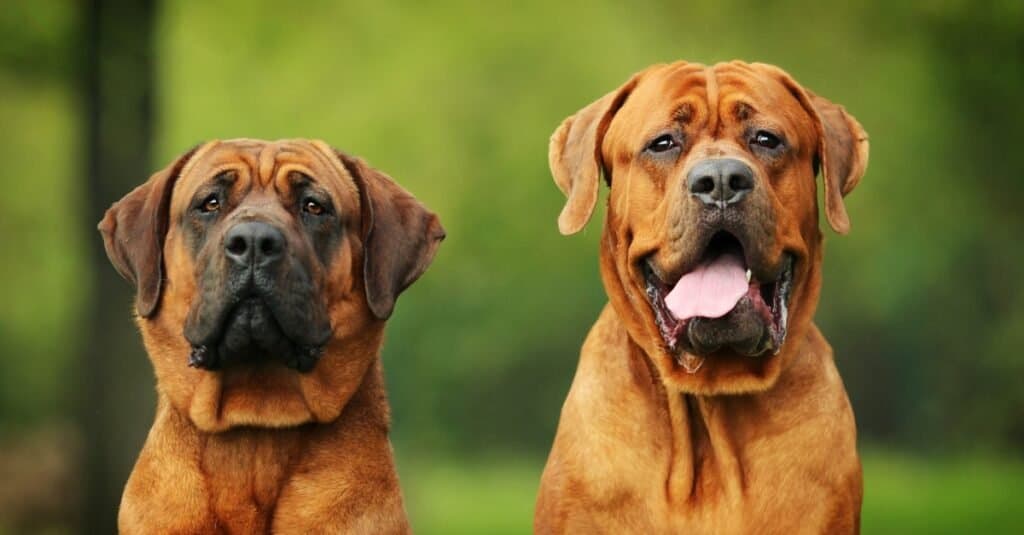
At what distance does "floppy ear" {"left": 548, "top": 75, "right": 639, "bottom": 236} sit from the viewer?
593cm

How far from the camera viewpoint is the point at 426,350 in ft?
43.9

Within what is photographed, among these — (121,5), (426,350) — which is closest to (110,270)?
(121,5)

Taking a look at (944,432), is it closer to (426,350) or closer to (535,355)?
(535,355)

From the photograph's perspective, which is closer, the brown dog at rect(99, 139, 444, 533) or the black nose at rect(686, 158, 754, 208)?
the black nose at rect(686, 158, 754, 208)

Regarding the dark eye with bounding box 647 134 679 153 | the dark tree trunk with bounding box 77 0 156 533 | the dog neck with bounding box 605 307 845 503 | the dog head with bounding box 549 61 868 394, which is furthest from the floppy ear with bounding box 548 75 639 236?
the dark tree trunk with bounding box 77 0 156 533

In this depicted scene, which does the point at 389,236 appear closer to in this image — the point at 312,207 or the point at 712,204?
the point at 312,207

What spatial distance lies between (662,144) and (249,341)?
1607 mm

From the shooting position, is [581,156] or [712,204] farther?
[581,156]

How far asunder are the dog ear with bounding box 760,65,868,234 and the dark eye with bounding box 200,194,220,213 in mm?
2088

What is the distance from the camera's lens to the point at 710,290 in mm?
5566

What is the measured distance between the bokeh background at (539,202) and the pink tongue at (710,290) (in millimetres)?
6660

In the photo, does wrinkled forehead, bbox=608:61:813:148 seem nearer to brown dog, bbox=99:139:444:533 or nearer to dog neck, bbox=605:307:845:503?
dog neck, bbox=605:307:845:503

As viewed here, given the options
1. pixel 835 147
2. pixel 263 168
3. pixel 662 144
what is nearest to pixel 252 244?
pixel 263 168

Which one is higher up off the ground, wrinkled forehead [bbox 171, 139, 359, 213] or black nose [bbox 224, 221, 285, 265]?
wrinkled forehead [bbox 171, 139, 359, 213]
